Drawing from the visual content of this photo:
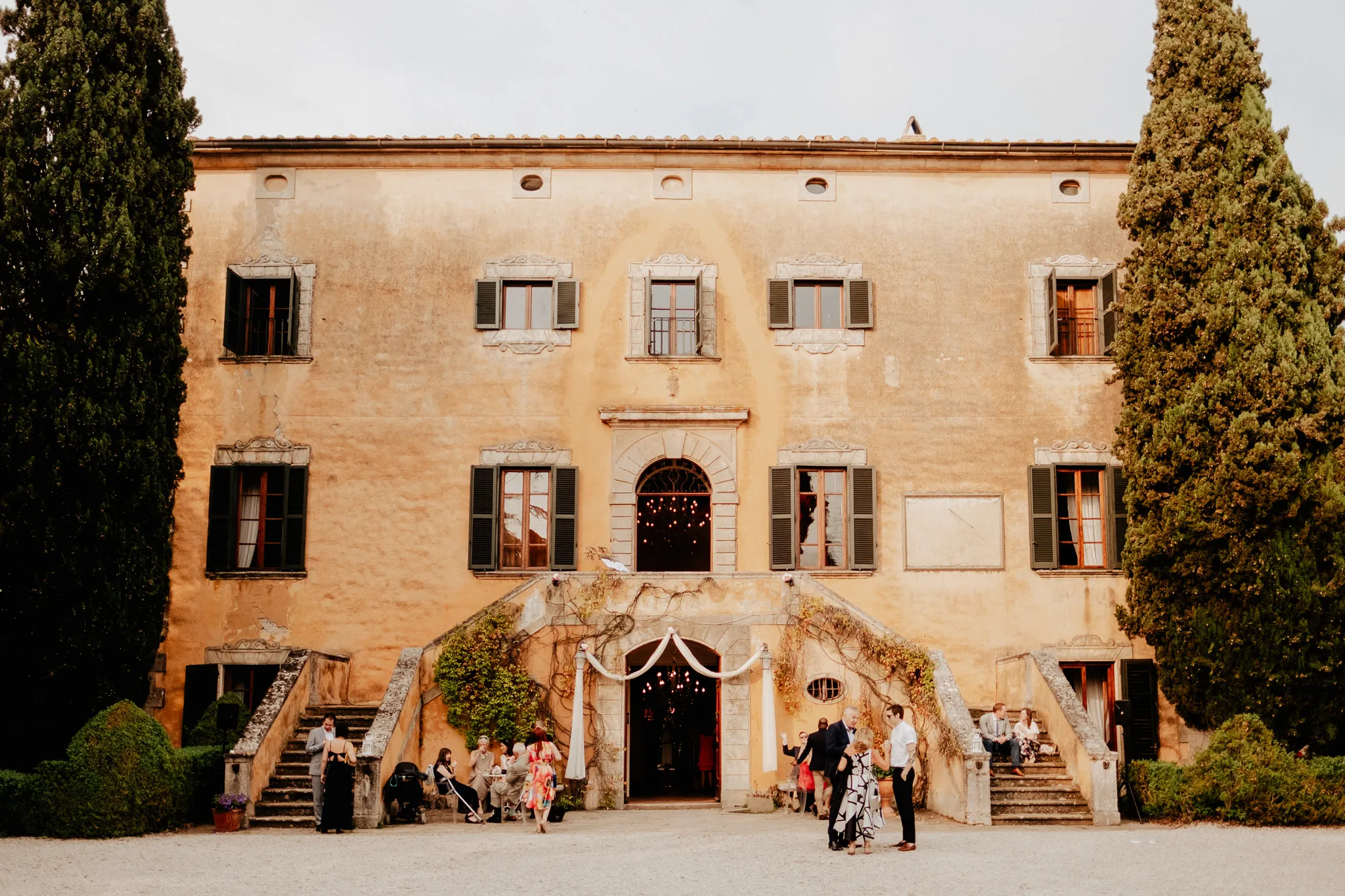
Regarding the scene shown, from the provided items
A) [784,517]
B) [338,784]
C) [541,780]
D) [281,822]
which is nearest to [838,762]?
[541,780]

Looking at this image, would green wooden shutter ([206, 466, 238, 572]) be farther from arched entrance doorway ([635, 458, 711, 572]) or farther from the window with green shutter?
arched entrance doorway ([635, 458, 711, 572])

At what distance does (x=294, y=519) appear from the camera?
2097 cm

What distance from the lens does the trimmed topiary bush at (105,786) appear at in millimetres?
15812

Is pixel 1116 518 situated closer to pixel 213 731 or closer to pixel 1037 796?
pixel 1037 796

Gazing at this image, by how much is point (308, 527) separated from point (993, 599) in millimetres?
10419

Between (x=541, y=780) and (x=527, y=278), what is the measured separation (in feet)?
27.7

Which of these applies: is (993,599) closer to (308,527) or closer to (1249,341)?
(1249,341)

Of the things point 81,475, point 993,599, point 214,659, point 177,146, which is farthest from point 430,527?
point 993,599

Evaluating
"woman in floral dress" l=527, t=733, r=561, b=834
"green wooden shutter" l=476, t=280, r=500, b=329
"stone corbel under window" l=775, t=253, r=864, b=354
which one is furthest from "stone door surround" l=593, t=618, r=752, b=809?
"green wooden shutter" l=476, t=280, r=500, b=329

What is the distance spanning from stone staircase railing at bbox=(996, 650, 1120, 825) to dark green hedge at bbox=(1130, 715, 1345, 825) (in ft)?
2.77

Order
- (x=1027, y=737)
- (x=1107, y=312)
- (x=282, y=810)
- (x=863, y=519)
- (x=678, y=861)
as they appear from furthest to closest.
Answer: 1. (x=1107, y=312)
2. (x=863, y=519)
3. (x=1027, y=737)
4. (x=282, y=810)
5. (x=678, y=861)

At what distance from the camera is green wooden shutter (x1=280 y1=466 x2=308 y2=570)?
20.8 metres

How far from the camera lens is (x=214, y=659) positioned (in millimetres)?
20578

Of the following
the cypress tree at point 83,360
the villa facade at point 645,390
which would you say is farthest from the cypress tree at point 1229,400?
the cypress tree at point 83,360
